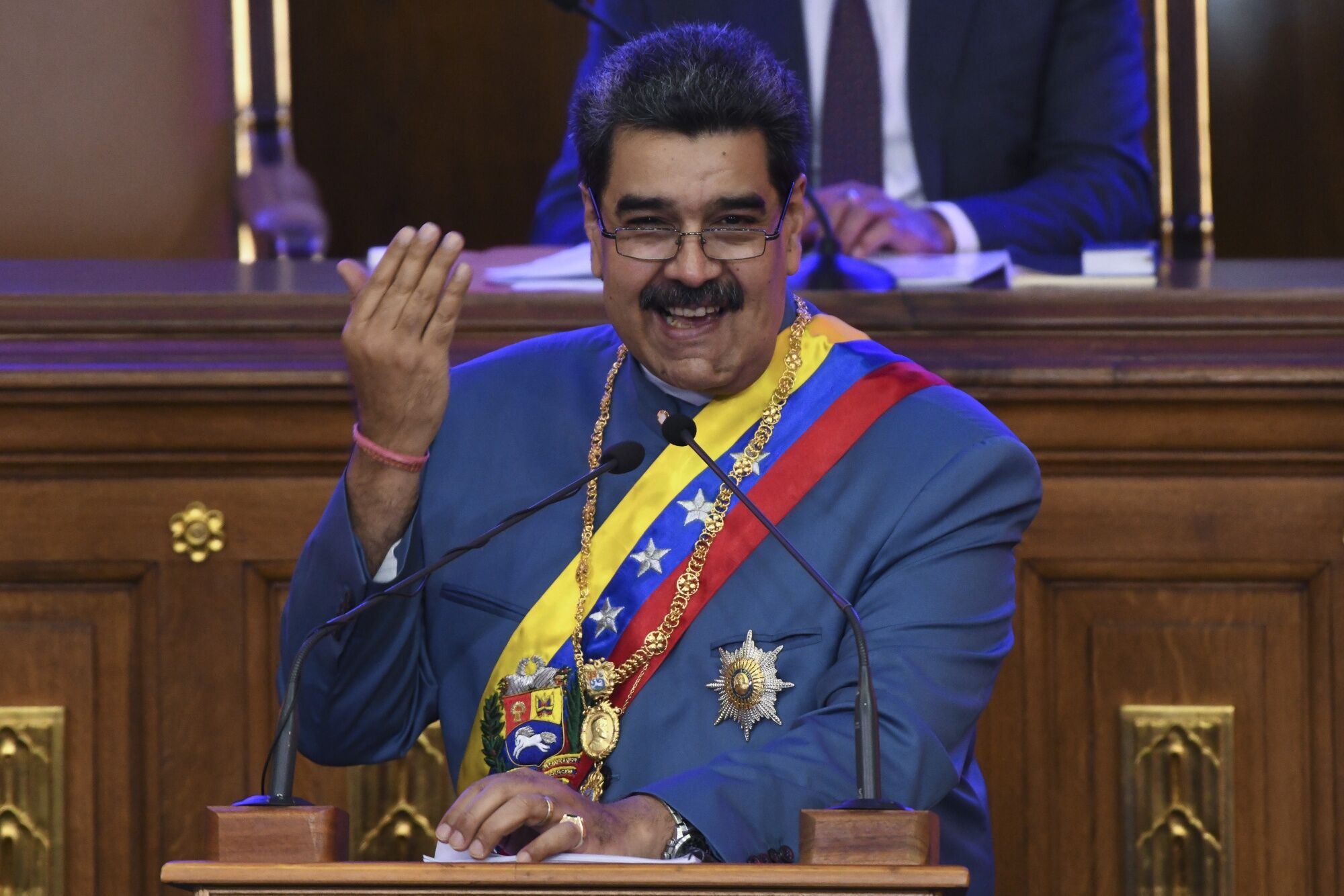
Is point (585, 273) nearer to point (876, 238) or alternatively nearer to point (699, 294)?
point (876, 238)

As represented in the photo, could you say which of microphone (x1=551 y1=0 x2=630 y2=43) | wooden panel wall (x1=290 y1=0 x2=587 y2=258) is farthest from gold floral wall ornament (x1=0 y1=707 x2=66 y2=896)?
wooden panel wall (x1=290 y1=0 x2=587 y2=258)

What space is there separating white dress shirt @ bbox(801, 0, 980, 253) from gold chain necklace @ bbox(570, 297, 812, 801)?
1.73 m

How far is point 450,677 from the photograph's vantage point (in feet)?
6.38

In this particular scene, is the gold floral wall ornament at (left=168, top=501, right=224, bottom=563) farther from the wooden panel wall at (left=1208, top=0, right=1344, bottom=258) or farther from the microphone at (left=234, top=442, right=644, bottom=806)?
the wooden panel wall at (left=1208, top=0, right=1344, bottom=258)

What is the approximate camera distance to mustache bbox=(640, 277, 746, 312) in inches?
72.9

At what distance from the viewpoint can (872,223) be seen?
297 cm

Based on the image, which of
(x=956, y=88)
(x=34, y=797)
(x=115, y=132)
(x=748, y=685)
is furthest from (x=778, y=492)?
(x=115, y=132)

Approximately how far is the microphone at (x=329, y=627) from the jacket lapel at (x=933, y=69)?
2.03m

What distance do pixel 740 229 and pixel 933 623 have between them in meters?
0.41

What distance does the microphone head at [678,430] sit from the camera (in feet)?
5.57

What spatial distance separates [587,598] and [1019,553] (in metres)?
Result: 0.62

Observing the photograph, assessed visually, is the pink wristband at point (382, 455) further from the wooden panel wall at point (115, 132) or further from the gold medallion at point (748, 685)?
the wooden panel wall at point (115, 132)

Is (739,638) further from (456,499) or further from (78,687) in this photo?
(78,687)

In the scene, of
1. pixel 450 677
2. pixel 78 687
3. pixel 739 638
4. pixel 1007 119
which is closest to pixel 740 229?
pixel 739 638
